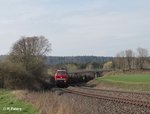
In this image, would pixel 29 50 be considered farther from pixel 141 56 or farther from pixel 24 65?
pixel 141 56

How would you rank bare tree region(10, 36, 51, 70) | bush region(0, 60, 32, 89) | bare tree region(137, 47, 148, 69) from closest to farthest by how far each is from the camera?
bush region(0, 60, 32, 89) < bare tree region(10, 36, 51, 70) < bare tree region(137, 47, 148, 69)

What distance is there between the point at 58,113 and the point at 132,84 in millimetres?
36002

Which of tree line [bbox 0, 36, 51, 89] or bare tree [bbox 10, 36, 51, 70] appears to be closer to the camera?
tree line [bbox 0, 36, 51, 89]

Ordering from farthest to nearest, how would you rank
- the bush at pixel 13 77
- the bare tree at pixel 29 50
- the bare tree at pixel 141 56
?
the bare tree at pixel 141 56 → the bare tree at pixel 29 50 → the bush at pixel 13 77

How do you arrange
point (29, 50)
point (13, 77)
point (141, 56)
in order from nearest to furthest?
point (13, 77)
point (29, 50)
point (141, 56)

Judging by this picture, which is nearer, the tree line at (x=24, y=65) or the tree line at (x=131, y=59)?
the tree line at (x=24, y=65)

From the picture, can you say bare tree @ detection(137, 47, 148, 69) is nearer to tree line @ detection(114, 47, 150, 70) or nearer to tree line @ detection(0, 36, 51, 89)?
tree line @ detection(114, 47, 150, 70)

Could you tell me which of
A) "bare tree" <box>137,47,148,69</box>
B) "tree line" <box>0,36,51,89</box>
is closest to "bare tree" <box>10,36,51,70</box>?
"tree line" <box>0,36,51,89</box>

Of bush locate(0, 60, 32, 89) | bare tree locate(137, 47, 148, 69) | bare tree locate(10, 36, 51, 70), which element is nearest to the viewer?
bush locate(0, 60, 32, 89)

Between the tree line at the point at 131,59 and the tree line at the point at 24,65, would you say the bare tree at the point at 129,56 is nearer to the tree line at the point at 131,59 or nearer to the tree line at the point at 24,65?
the tree line at the point at 131,59

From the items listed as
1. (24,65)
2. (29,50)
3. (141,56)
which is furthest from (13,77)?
(141,56)

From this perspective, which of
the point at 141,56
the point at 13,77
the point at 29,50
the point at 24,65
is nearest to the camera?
the point at 13,77

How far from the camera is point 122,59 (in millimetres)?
174250

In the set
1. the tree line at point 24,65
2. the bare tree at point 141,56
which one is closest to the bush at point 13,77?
the tree line at point 24,65
